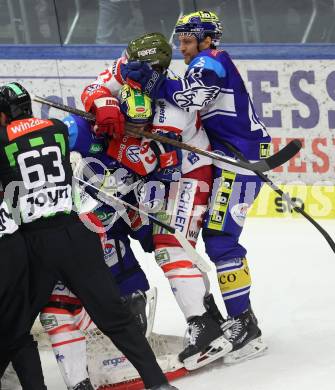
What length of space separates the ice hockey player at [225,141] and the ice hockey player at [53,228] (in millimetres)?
709

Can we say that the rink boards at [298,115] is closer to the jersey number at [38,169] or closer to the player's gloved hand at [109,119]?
the player's gloved hand at [109,119]

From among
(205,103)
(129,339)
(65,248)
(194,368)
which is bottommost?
(194,368)

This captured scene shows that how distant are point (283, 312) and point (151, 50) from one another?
59.9 inches

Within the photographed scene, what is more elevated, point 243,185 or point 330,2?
point 330,2

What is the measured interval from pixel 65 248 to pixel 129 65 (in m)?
0.95

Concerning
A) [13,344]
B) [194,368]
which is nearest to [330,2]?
[194,368]

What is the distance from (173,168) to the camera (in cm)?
470

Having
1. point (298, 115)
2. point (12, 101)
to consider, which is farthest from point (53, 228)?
point (298, 115)

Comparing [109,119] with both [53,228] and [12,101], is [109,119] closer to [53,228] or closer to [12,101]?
[12,101]

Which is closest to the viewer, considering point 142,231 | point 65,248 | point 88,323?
point 65,248

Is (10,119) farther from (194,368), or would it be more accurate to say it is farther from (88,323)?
(194,368)

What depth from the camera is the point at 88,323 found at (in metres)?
4.53

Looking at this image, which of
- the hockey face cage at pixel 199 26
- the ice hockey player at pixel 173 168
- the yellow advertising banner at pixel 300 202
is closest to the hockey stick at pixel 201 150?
the ice hockey player at pixel 173 168

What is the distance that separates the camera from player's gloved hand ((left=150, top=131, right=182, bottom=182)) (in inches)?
183
